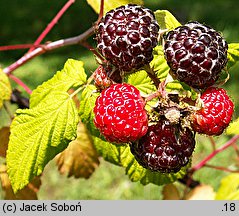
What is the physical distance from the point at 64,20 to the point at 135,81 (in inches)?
242

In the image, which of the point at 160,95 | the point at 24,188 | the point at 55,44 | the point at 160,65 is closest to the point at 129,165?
the point at 160,65

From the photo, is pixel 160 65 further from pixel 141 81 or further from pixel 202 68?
pixel 202 68

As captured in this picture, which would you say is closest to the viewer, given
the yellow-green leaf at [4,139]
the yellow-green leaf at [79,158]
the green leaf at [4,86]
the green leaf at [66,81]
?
the green leaf at [66,81]

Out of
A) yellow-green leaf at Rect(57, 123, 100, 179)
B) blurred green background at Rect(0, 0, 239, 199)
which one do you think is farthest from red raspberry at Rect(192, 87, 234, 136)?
blurred green background at Rect(0, 0, 239, 199)

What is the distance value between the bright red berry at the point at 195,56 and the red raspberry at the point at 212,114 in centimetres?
3

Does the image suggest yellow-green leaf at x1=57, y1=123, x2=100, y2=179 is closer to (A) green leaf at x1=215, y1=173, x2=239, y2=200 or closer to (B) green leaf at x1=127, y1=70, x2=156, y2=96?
(A) green leaf at x1=215, y1=173, x2=239, y2=200

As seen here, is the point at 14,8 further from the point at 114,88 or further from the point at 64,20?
the point at 114,88

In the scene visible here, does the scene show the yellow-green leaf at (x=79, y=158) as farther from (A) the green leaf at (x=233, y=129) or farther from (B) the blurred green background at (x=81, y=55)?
(B) the blurred green background at (x=81, y=55)

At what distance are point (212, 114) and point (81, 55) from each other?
5.34m

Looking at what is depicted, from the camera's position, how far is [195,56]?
1.46 m

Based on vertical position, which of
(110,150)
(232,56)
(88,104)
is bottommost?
(110,150)

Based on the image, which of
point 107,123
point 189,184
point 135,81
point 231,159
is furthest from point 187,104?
point 231,159

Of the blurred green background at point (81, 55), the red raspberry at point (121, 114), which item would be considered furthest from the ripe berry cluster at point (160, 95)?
the blurred green background at point (81, 55)

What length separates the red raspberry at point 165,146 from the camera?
149 cm
